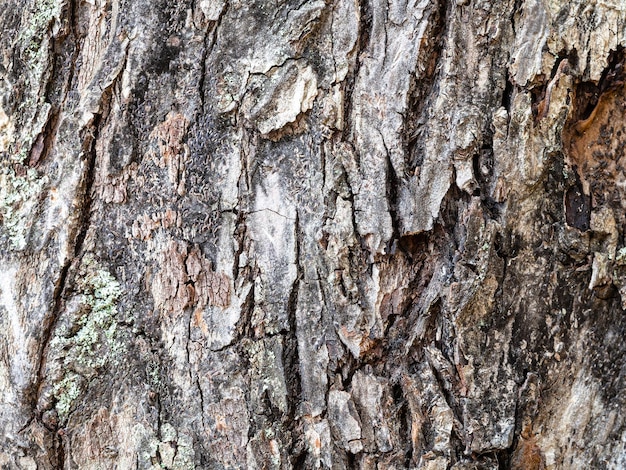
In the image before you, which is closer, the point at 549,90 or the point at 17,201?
the point at 549,90

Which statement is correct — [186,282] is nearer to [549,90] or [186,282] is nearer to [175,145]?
[175,145]

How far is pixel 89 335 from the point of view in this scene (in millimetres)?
1346

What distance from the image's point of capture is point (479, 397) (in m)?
1.26

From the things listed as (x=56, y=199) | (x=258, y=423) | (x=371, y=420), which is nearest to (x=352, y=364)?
(x=371, y=420)

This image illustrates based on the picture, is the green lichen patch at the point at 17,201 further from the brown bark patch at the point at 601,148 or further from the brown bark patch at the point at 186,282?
the brown bark patch at the point at 601,148

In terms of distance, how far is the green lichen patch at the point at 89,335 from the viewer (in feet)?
4.40

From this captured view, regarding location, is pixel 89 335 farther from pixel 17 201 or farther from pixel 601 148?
pixel 601 148

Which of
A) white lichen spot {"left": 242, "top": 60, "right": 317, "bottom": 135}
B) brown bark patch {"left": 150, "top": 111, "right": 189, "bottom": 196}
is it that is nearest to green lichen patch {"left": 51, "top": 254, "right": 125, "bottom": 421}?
brown bark patch {"left": 150, "top": 111, "right": 189, "bottom": 196}

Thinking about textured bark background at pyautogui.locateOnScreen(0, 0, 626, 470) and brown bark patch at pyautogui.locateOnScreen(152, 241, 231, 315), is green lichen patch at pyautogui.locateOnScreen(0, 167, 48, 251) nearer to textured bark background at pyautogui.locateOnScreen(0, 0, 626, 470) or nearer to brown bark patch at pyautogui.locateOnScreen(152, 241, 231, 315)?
textured bark background at pyautogui.locateOnScreen(0, 0, 626, 470)

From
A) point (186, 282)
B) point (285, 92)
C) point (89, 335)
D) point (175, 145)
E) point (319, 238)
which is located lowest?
point (89, 335)

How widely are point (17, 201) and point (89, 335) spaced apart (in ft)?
1.19

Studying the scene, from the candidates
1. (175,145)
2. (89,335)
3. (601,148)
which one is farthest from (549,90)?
(89,335)

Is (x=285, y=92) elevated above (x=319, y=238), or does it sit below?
above

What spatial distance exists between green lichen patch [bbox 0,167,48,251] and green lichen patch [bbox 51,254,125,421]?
0.18 meters
